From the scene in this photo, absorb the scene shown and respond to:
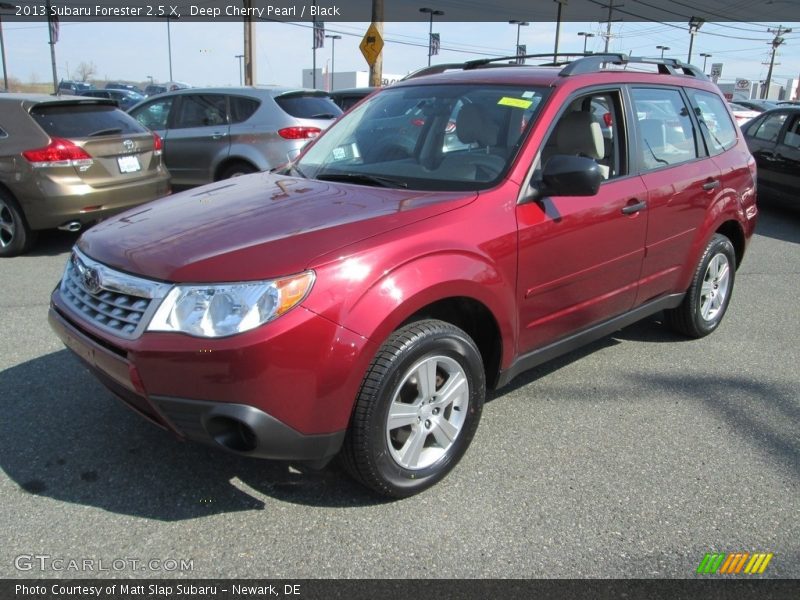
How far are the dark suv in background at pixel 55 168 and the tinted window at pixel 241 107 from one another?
5.82ft

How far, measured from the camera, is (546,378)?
404 centimetres

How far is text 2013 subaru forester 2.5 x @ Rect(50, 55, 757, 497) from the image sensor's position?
2.32 metres

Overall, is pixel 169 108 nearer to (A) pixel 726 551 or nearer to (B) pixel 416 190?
(B) pixel 416 190

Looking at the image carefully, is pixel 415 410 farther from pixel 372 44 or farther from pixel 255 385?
pixel 372 44

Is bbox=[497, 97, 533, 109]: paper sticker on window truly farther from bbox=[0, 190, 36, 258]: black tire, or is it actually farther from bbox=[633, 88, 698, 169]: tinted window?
bbox=[0, 190, 36, 258]: black tire

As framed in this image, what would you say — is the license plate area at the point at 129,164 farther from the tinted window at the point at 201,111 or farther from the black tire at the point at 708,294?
the black tire at the point at 708,294

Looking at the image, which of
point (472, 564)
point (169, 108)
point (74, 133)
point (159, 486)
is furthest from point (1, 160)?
point (472, 564)

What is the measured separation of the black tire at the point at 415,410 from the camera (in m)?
2.51

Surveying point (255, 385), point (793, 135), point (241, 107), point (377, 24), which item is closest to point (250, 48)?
point (377, 24)

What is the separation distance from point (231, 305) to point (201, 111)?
7252mm

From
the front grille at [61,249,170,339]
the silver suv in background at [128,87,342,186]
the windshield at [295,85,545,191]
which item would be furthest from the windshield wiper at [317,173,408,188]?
the silver suv in background at [128,87,342,186]

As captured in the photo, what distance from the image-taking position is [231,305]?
7.54ft

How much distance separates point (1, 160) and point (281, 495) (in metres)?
5.36

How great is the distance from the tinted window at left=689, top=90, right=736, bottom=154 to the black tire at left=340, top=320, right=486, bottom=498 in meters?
2.77
